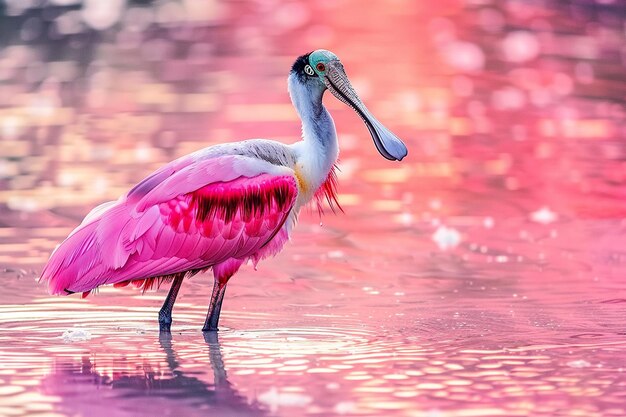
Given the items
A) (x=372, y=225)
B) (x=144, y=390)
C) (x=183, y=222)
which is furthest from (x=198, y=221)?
(x=372, y=225)

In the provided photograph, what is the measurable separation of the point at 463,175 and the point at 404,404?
26.7ft

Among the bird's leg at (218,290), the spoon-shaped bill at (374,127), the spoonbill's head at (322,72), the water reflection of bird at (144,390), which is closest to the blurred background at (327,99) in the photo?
the spoon-shaped bill at (374,127)

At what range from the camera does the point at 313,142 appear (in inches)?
372

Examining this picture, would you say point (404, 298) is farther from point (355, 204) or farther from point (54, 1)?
point (54, 1)

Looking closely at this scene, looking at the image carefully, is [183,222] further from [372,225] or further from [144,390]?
[372,225]

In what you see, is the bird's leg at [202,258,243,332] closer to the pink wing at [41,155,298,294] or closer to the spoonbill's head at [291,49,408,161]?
the pink wing at [41,155,298,294]

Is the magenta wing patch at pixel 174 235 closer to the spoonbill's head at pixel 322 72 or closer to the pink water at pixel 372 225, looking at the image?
the pink water at pixel 372 225

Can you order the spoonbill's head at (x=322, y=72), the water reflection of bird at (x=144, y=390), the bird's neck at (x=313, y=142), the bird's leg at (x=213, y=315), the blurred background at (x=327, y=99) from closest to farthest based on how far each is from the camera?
the water reflection of bird at (x=144, y=390) < the bird's leg at (x=213, y=315) < the bird's neck at (x=313, y=142) < the spoonbill's head at (x=322, y=72) < the blurred background at (x=327, y=99)

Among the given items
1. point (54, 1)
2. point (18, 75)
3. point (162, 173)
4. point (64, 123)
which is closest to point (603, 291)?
point (162, 173)

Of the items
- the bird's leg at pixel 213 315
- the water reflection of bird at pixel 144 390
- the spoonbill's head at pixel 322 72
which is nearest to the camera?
the water reflection of bird at pixel 144 390

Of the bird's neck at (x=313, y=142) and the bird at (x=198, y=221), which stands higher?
the bird's neck at (x=313, y=142)

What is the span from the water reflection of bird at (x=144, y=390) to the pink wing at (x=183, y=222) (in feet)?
3.41

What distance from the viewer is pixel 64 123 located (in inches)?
699

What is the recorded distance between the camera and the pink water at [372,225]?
716 centimetres
